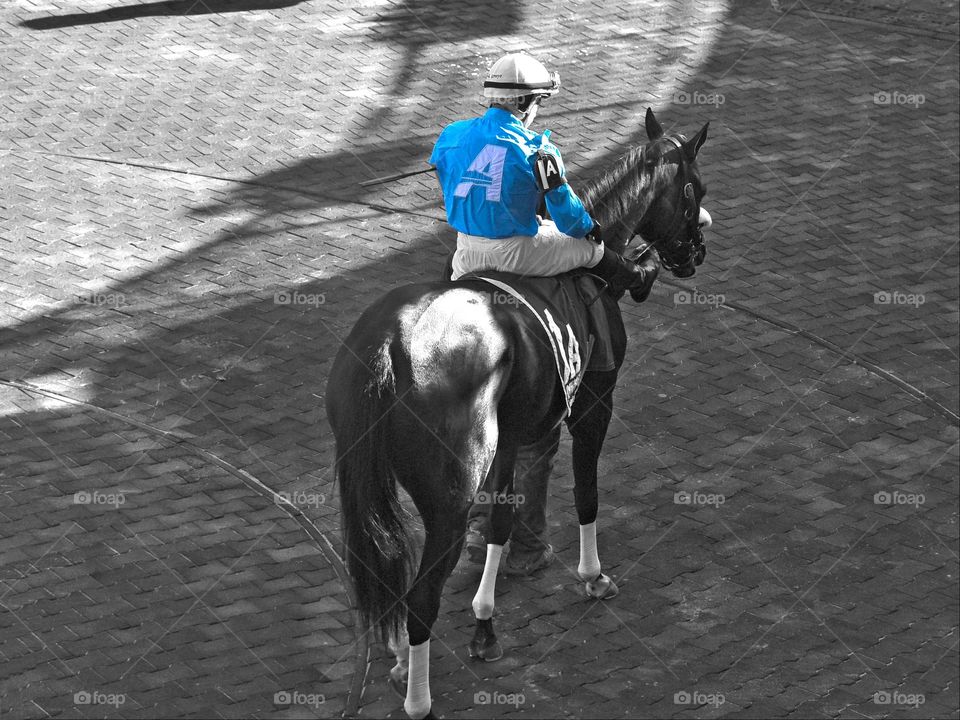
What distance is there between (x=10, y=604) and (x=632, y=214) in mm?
4290

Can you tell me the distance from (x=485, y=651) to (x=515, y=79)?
3.14m

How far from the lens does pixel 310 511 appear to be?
28.7 feet

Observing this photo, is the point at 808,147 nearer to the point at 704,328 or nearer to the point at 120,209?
the point at 704,328

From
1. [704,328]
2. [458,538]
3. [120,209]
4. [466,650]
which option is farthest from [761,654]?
[120,209]

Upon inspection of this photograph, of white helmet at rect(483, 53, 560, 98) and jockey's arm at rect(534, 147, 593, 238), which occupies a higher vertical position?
white helmet at rect(483, 53, 560, 98)
